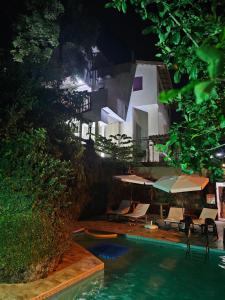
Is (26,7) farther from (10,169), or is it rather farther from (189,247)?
(189,247)

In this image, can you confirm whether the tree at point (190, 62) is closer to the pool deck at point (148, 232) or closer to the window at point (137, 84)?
the pool deck at point (148, 232)

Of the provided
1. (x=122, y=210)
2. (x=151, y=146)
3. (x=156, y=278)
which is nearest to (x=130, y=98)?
(x=151, y=146)

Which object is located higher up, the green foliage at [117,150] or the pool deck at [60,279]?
the green foliage at [117,150]

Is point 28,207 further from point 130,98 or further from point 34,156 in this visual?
point 130,98

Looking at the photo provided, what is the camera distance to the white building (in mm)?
22578

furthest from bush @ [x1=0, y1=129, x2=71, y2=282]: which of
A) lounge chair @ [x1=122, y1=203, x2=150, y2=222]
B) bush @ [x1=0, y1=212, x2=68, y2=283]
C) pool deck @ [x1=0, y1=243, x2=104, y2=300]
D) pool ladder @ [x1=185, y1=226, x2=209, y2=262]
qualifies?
lounge chair @ [x1=122, y1=203, x2=150, y2=222]

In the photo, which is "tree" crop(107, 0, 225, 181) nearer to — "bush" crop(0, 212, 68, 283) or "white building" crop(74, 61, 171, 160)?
"bush" crop(0, 212, 68, 283)

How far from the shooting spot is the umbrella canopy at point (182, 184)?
460 inches

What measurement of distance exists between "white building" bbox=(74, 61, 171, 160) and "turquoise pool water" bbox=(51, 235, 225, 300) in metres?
12.3

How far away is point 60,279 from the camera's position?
6852 millimetres

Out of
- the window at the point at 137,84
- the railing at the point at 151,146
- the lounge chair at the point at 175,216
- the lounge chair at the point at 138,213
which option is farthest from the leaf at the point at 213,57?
the window at the point at 137,84

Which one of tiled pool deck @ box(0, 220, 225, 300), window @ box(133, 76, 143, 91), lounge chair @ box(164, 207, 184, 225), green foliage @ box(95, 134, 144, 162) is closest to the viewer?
tiled pool deck @ box(0, 220, 225, 300)

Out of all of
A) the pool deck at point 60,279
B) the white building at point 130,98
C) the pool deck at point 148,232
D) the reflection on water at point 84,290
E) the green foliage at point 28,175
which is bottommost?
the reflection on water at point 84,290

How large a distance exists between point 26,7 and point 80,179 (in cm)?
567
